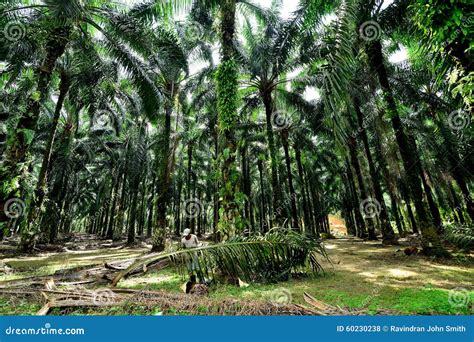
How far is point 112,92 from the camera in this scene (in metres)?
13.5

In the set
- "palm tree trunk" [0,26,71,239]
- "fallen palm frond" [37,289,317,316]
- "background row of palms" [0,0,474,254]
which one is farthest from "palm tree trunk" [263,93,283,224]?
"palm tree trunk" [0,26,71,239]

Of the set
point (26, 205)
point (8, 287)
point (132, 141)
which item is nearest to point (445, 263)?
point (8, 287)

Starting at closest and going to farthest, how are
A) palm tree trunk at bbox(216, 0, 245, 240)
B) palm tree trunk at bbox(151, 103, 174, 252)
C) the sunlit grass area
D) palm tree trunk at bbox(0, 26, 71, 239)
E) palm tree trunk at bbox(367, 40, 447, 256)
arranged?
the sunlit grass area < palm tree trunk at bbox(216, 0, 245, 240) < palm tree trunk at bbox(0, 26, 71, 239) < palm tree trunk at bbox(367, 40, 447, 256) < palm tree trunk at bbox(151, 103, 174, 252)

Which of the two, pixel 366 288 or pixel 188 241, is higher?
pixel 188 241

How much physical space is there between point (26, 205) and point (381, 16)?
15740 millimetres

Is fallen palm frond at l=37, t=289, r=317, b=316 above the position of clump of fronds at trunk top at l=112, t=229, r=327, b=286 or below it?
below

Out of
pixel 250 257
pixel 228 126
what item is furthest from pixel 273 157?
pixel 250 257

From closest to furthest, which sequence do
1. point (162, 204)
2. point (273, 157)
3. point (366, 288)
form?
point (366, 288) < point (162, 204) < point (273, 157)

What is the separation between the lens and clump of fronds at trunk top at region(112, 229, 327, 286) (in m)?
5.20

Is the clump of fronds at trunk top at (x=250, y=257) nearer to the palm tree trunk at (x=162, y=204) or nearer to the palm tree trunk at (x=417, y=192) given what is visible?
the palm tree trunk at (x=417, y=192)

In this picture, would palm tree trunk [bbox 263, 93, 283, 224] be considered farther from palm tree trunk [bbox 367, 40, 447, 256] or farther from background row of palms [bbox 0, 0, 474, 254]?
palm tree trunk [bbox 367, 40, 447, 256]

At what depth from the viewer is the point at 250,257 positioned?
18.1 feet

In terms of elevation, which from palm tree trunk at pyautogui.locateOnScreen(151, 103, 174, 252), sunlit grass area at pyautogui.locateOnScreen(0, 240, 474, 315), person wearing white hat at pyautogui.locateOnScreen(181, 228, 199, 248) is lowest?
sunlit grass area at pyautogui.locateOnScreen(0, 240, 474, 315)

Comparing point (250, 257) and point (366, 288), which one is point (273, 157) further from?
point (366, 288)
